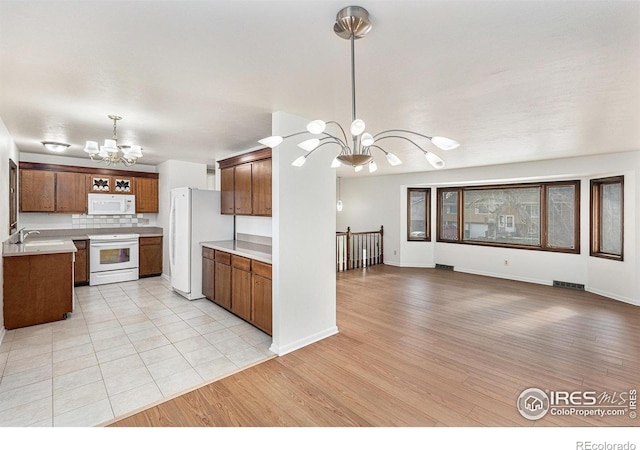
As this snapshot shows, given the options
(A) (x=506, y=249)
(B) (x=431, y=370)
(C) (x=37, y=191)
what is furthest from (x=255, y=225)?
(A) (x=506, y=249)

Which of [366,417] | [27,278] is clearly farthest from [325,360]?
[27,278]

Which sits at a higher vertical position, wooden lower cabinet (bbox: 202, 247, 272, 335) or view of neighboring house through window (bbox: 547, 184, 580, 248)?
view of neighboring house through window (bbox: 547, 184, 580, 248)

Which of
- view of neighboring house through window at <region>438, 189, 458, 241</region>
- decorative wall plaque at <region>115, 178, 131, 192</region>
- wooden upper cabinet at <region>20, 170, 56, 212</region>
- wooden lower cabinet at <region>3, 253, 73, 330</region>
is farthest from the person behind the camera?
Result: view of neighboring house through window at <region>438, 189, 458, 241</region>

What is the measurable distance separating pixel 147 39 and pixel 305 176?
1.84 metres

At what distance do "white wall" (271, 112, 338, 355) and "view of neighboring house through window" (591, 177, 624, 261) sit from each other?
203 inches

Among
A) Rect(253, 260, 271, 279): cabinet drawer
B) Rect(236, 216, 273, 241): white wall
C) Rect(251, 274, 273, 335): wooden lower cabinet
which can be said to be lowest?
Rect(251, 274, 273, 335): wooden lower cabinet

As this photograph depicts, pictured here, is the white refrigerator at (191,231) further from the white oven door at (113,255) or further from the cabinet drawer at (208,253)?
the white oven door at (113,255)

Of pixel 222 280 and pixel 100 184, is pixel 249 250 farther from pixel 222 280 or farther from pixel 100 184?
pixel 100 184

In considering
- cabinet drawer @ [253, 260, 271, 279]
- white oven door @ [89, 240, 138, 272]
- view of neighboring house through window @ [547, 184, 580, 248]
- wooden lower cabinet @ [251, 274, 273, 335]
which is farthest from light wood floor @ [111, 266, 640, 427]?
white oven door @ [89, 240, 138, 272]

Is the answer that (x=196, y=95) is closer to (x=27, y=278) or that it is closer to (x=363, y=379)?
(x=363, y=379)

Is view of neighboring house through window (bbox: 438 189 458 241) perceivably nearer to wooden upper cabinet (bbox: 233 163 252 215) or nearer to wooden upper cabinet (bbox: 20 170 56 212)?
wooden upper cabinet (bbox: 233 163 252 215)

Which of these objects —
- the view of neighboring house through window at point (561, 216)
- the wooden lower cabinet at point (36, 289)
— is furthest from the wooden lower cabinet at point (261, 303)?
the view of neighboring house through window at point (561, 216)

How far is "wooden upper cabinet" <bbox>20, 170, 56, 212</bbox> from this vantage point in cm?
543
